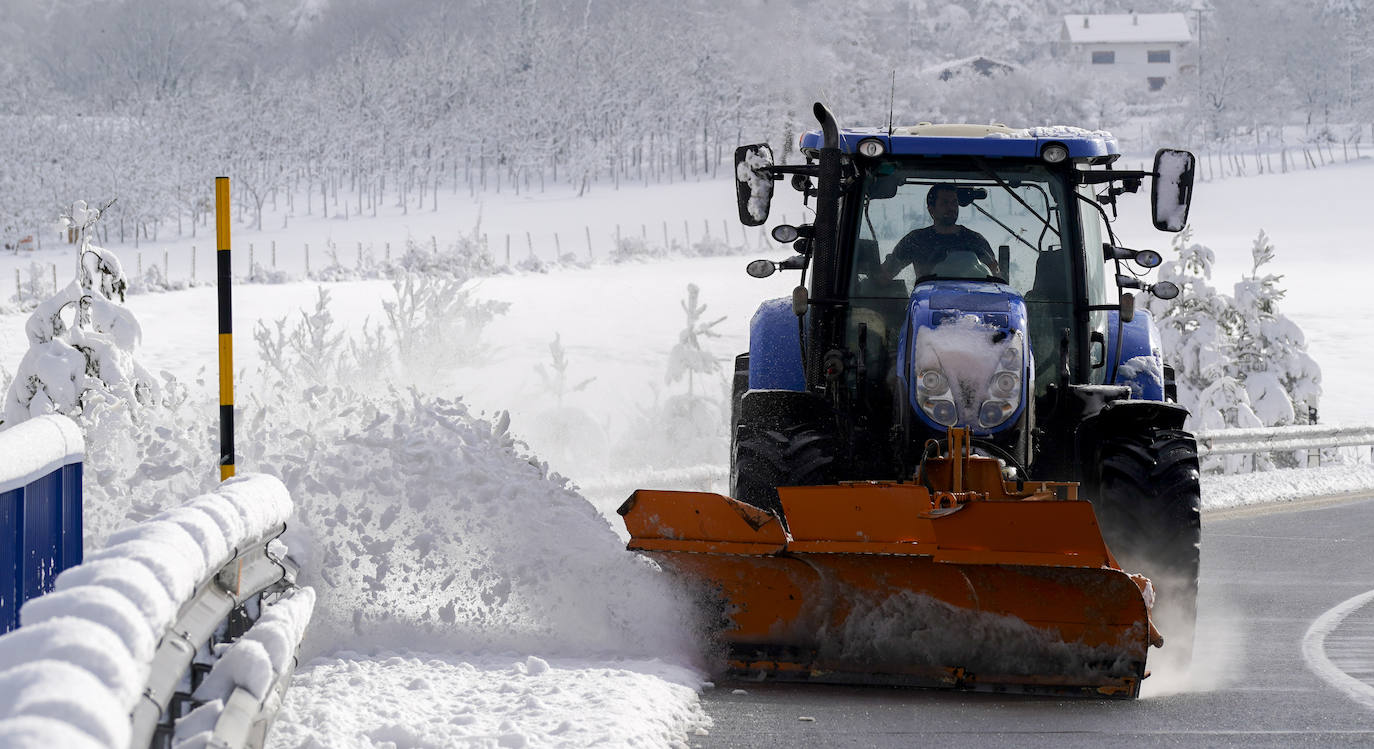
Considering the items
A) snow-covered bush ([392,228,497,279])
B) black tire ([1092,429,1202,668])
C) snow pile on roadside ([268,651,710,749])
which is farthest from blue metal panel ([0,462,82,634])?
snow-covered bush ([392,228,497,279])

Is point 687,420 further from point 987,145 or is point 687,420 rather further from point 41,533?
point 41,533

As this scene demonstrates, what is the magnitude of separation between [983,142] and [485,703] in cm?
381

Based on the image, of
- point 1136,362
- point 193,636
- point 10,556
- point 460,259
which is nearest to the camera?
point 193,636

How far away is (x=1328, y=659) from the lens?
23.6 feet

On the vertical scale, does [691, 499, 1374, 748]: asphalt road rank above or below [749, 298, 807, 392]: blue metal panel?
below

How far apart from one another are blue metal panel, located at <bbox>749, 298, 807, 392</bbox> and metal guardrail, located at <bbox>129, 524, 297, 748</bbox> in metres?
3.59

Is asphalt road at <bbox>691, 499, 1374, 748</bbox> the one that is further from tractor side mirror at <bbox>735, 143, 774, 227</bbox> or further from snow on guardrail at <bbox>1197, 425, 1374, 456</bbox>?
snow on guardrail at <bbox>1197, 425, 1374, 456</bbox>

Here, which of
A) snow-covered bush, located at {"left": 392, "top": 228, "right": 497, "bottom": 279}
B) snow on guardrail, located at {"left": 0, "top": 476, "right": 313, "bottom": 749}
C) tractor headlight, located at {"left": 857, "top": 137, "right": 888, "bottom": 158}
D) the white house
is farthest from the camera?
the white house

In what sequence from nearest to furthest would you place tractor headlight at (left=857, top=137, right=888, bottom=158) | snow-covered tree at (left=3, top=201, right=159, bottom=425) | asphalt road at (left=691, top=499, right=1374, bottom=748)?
asphalt road at (left=691, top=499, right=1374, bottom=748), tractor headlight at (left=857, top=137, right=888, bottom=158), snow-covered tree at (left=3, top=201, right=159, bottom=425)

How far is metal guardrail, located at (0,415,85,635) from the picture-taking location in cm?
421

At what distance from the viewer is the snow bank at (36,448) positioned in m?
4.20

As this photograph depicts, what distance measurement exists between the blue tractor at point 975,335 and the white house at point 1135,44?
144 m

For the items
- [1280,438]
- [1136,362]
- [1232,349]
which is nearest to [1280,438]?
[1280,438]

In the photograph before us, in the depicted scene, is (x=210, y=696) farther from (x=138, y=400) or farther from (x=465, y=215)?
(x=465, y=215)
